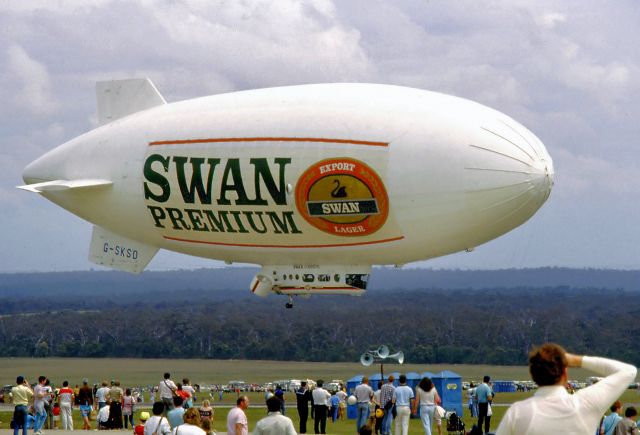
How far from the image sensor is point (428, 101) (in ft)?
105

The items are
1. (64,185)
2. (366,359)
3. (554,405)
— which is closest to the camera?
(554,405)

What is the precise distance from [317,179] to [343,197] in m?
0.82

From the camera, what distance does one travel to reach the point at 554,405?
950cm

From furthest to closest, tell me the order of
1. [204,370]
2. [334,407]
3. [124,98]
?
[204,370] → [334,407] → [124,98]

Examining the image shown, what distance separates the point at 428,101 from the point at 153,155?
8.05m

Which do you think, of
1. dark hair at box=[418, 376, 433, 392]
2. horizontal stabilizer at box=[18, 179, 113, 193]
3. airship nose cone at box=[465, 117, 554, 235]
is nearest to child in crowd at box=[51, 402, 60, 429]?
horizontal stabilizer at box=[18, 179, 113, 193]

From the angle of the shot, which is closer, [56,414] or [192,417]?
[192,417]

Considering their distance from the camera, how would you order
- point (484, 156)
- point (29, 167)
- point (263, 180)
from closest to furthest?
point (484, 156) < point (263, 180) < point (29, 167)

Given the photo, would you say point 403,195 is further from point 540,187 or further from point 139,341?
point 139,341

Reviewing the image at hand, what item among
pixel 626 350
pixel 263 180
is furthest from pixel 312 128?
pixel 626 350

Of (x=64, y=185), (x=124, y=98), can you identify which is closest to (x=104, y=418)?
(x=64, y=185)

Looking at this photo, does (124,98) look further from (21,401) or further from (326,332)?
(326,332)

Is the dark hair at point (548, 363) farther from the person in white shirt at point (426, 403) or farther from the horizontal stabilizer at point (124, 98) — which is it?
the horizontal stabilizer at point (124, 98)

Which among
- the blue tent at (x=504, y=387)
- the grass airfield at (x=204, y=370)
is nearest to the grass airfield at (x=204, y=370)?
the grass airfield at (x=204, y=370)
